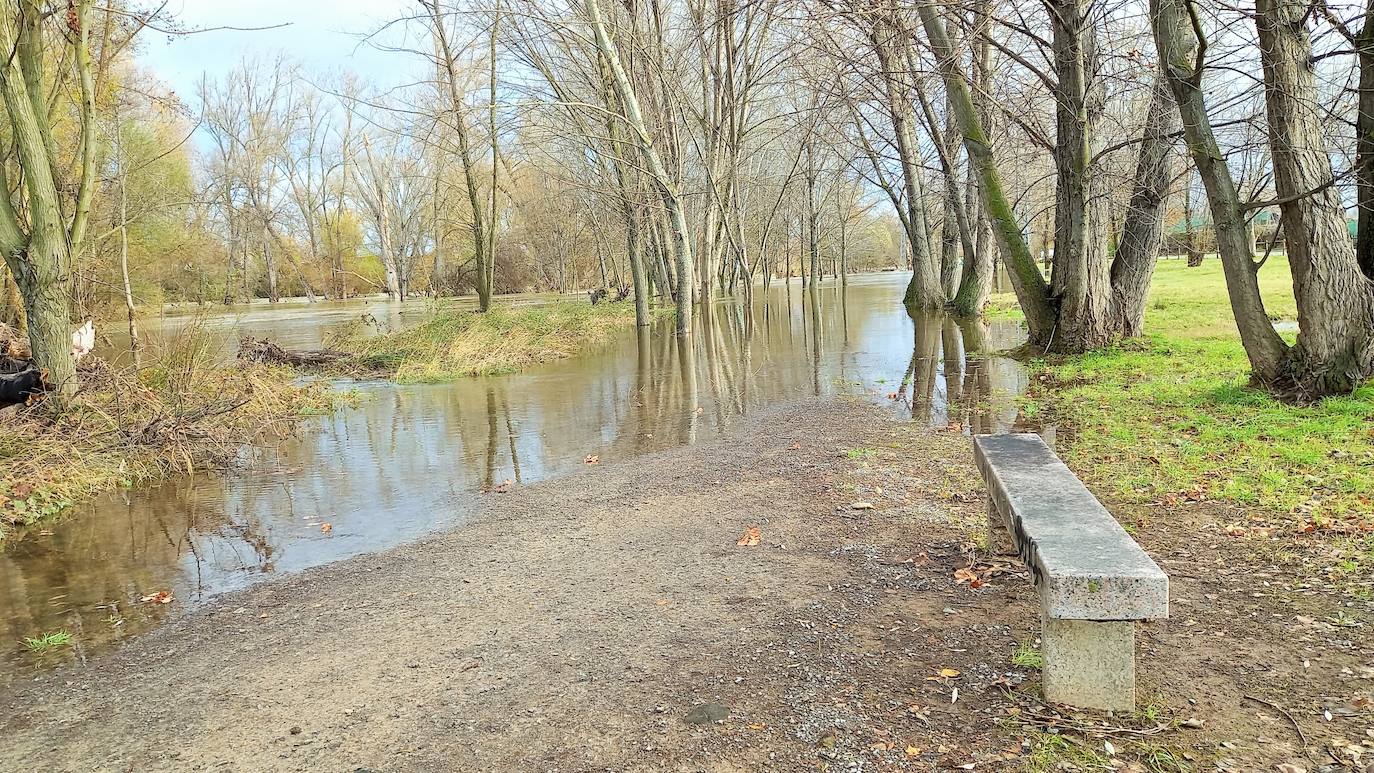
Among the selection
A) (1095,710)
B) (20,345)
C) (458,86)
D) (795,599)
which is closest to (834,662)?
(795,599)

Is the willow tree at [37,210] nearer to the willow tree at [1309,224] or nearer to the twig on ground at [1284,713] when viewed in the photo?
the twig on ground at [1284,713]

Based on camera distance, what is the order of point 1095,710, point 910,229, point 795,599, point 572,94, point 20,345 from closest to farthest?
point 1095,710
point 795,599
point 20,345
point 572,94
point 910,229

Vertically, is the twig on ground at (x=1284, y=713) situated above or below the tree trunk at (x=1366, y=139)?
below

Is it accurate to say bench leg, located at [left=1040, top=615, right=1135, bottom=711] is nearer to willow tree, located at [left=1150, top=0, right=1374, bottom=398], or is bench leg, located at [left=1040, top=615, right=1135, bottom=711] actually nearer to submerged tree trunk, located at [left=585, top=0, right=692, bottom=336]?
willow tree, located at [left=1150, top=0, right=1374, bottom=398]

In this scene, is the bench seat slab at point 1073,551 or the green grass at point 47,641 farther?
the green grass at point 47,641

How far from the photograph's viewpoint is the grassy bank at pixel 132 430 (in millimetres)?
7133

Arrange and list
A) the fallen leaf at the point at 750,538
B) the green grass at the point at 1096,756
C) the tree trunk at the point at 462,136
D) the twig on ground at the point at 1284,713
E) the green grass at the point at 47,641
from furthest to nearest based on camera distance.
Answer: the tree trunk at the point at 462,136 < the fallen leaf at the point at 750,538 < the green grass at the point at 47,641 < the twig on ground at the point at 1284,713 < the green grass at the point at 1096,756

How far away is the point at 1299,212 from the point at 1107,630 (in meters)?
6.37

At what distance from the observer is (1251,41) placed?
726cm

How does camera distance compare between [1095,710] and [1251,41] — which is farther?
[1251,41]

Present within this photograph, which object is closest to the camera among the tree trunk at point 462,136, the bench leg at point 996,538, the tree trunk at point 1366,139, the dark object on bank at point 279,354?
the bench leg at point 996,538

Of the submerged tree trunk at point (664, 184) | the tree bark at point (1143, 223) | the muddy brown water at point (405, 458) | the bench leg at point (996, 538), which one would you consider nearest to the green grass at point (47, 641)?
the muddy brown water at point (405, 458)

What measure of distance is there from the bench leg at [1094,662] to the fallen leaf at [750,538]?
235 centimetres

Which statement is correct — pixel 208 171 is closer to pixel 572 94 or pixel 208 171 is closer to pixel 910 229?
pixel 572 94
